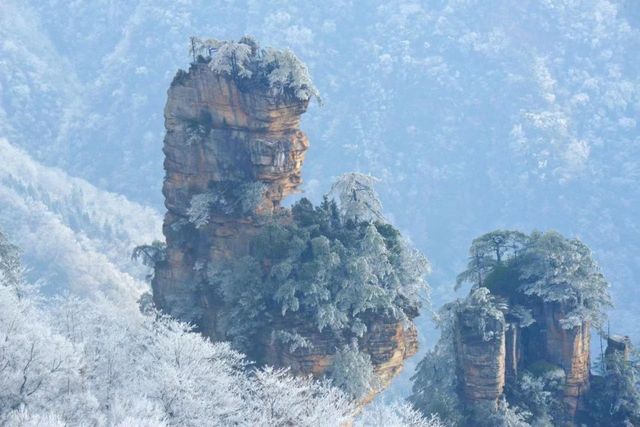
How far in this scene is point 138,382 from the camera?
44.2 metres

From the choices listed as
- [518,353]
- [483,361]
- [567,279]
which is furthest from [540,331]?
[483,361]

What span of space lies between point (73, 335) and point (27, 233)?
138395mm

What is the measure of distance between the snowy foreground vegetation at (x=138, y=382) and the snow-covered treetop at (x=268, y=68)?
45.8 ft

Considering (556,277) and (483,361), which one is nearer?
(483,361)

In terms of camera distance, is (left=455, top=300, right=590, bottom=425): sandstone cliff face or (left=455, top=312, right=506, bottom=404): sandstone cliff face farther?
(left=455, top=300, right=590, bottom=425): sandstone cliff face

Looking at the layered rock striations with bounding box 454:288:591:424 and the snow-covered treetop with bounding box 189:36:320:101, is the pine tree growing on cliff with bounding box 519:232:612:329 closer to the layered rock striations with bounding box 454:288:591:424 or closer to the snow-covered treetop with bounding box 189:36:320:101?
the layered rock striations with bounding box 454:288:591:424

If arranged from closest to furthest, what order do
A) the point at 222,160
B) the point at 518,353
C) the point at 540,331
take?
the point at 222,160, the point at 540,331, the point at 518,353

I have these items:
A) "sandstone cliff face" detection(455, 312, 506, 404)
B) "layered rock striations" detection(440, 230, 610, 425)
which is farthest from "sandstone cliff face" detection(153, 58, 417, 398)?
"layered rock striations" detection(440, 230, 610, 425)

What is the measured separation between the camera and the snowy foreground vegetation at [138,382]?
132 ft

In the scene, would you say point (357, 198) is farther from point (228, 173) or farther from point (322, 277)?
point (228, 173)

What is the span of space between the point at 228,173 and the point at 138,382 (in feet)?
44.1

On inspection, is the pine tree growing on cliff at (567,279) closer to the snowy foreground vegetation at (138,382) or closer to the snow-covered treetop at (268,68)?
the snowy foreground vegetation at (138,382)

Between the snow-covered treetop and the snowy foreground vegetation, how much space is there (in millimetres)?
13951

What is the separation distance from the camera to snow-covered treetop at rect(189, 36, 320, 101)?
50.7 m
